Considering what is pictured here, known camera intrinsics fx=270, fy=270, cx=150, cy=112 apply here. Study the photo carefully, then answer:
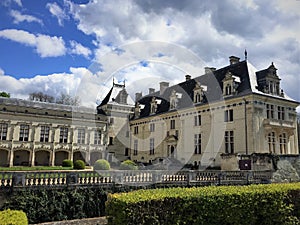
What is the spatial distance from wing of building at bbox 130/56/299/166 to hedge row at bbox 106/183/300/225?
11.6m

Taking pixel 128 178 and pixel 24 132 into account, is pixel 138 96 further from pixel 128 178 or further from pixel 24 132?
pixel 128 178

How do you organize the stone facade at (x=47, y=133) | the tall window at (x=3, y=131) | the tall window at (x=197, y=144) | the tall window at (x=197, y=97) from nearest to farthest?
the tall window at (x=197, y=144)
the tall window at (x=197, y=97)
the tall window at (x=3, y=131)
the stone facade at (x=47, y=133)

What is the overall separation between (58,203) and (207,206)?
6.57 m

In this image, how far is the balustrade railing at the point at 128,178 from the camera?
11047 millimetres

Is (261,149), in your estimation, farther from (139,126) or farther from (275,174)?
(139,126)

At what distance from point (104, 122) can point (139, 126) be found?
486 cm

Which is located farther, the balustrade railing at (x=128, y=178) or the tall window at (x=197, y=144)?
the tall window at (x=197, y=144)

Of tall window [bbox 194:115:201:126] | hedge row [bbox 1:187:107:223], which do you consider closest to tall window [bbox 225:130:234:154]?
tall window [bbox 194:115:201:126]

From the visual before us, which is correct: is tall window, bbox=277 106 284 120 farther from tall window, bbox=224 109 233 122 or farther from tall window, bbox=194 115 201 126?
tall window, bbox=194 115 201 126

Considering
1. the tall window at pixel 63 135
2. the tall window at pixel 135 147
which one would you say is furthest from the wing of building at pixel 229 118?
the tall window at pixel 63 135

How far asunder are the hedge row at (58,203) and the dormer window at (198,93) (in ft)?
54.7

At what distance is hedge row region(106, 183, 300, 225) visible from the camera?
7.02 metres

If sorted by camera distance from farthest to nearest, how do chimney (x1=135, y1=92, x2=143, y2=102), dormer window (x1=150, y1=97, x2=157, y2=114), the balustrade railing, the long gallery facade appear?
chimney (x1=135, y1=92, x2=143, y2=102) < dormer window (x1=150, y1=97, x2=157, y2=114) < the long gallery facade < the balustrade railing

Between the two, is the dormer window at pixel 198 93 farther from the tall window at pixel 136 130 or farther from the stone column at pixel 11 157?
the stone column at pixel 11 157
